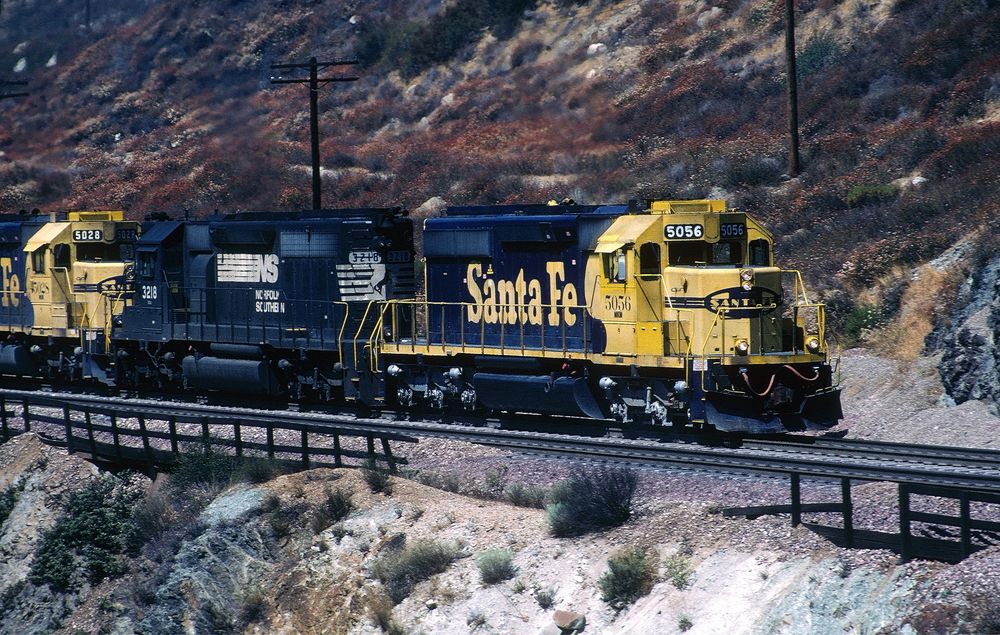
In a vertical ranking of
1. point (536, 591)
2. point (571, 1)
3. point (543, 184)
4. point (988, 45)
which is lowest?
point (536, 591)

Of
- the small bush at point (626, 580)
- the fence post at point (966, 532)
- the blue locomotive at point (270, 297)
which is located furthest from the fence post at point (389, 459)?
the fence post at point (966, 532)

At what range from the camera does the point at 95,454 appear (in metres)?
20.7

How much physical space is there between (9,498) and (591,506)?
37.3 ft

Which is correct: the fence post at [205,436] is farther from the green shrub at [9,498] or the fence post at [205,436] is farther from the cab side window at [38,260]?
the cab side window at [38,260]

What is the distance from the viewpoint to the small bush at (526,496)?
51.2 feet

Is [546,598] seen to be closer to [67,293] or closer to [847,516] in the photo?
[847,516]

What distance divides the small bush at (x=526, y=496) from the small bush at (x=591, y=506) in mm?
846

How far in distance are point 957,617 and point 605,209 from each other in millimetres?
10608

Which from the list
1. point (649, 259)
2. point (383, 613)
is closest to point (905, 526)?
point (383, 613)

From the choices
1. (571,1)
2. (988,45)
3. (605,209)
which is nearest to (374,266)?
(605,209)

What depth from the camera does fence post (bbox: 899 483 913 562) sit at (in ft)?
38.2

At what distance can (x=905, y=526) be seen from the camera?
11.7 m

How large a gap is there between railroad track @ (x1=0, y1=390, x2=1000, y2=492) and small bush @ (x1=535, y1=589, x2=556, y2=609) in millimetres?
2777

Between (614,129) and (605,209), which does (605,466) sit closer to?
(605,209)
